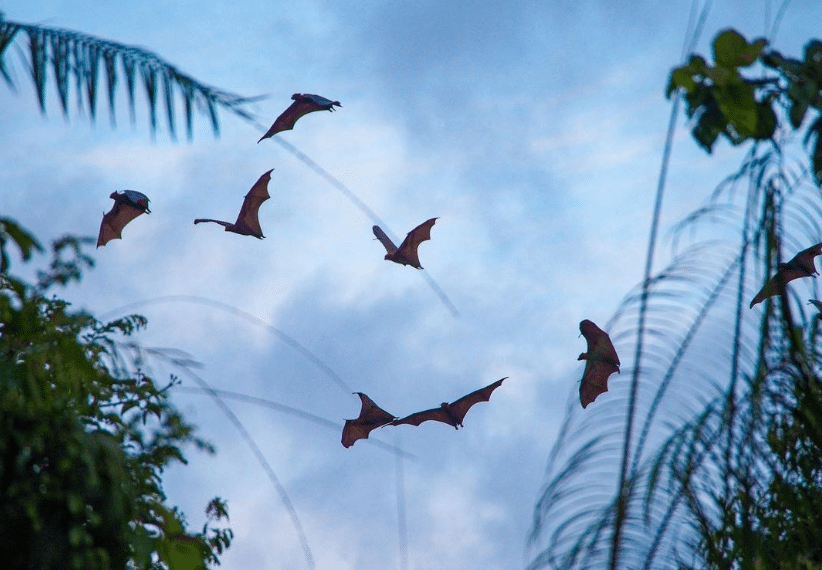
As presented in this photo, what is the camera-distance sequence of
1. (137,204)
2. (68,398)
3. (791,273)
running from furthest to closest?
(137,204) < (791,273) < (68,398)

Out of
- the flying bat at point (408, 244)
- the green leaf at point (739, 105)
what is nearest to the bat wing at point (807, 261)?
the green leaf at point (739, 105)

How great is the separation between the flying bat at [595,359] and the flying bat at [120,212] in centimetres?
262

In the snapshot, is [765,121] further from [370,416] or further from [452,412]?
[452,412]

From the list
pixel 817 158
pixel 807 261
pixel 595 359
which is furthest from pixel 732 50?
pixel 807 261

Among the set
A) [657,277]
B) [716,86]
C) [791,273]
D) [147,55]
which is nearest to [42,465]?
[657,277]

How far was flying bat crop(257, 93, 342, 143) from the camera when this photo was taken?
4.76m

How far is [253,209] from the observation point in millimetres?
5566

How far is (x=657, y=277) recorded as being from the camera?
8.03 feet

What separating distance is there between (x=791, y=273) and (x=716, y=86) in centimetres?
138

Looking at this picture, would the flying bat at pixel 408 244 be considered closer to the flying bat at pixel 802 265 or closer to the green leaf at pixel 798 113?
the flying bat at pixel 802 265

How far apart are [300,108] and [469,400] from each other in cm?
201

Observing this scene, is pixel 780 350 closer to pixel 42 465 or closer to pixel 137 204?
pixel 42 465

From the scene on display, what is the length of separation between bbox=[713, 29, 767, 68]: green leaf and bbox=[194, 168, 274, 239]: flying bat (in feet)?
11.6

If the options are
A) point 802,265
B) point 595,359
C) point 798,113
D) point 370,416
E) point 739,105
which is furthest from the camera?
point 370,416
